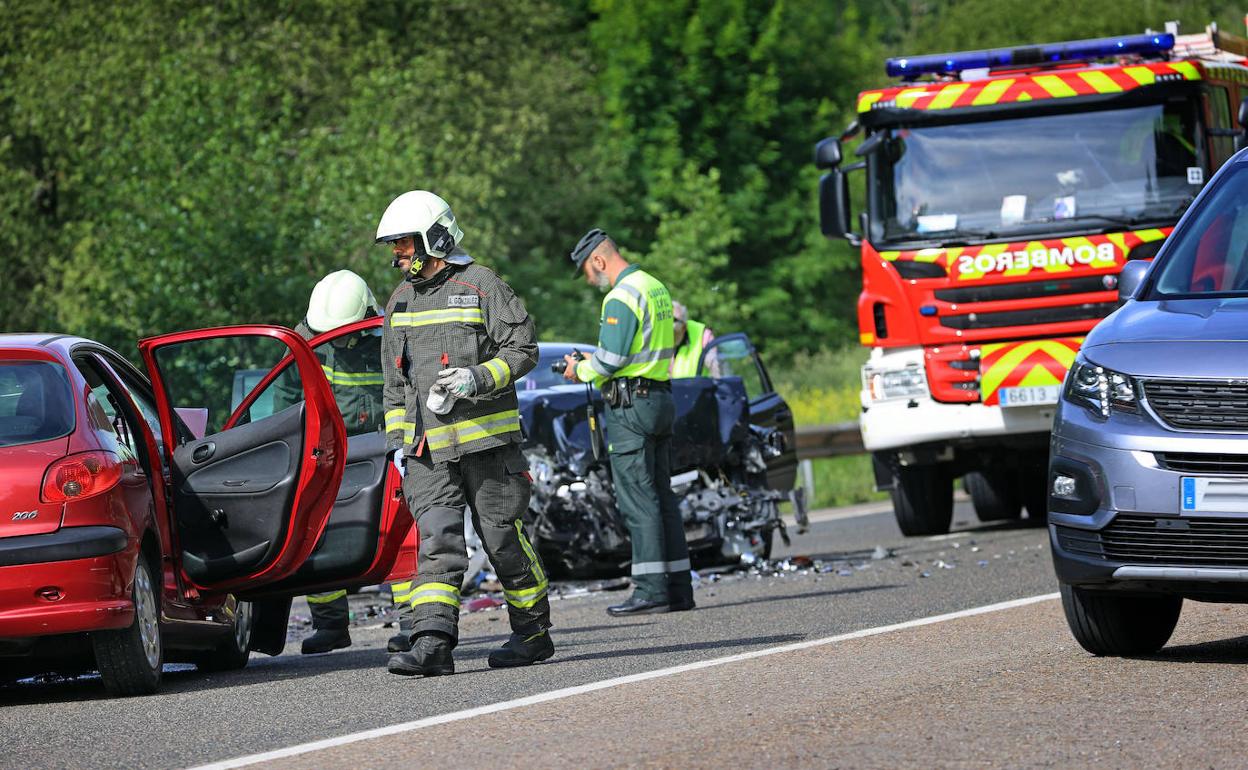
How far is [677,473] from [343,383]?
3.73m

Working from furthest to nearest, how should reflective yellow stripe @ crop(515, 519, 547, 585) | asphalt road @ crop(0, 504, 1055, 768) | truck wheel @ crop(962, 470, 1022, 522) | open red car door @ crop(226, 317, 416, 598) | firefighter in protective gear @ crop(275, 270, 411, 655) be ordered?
truck wheel @ crop(962, 470, 1022, 522)
firefighter in protective gear @ crop(275, 270, 411, 655)
open red car door @ crop(226, 317, 416, 598)
reflective yellow stripe @ crop(515, 519, 547, 585)
asphalt road @ crop(0, 504, 1055, 768)

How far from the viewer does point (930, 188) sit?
1421 centimetres

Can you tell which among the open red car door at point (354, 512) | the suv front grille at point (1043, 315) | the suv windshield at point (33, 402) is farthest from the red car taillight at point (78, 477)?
the suv front grille at point (1043, 315)

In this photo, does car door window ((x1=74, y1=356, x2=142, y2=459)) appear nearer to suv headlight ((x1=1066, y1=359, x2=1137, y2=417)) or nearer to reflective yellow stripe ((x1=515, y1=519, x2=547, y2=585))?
reflective yellow stripe ((x1=515, y1=519, x2=547, y2=585))

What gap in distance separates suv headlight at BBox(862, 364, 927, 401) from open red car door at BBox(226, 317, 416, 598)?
5.85 metres

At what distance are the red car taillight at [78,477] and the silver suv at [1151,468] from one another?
3.58 m

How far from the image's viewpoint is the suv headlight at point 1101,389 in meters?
7.17

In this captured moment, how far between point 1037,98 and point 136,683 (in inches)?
331

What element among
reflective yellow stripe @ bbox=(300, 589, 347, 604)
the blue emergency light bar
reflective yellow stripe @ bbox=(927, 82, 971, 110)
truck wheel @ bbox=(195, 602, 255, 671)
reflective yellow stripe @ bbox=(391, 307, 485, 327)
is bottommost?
truck wheel @ bbox=(195, 602, 255, 671)

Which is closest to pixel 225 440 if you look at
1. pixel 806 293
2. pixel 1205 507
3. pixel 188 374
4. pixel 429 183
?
pixel 1205 507

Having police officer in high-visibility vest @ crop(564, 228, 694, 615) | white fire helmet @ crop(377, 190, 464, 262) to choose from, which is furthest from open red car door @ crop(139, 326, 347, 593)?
police officer in high-visibility vest @ crop(564, 228, 694, 615)

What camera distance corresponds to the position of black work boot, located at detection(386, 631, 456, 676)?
7.97 metres

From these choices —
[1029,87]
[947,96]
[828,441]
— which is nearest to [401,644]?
[947,96]

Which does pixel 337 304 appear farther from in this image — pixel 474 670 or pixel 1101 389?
pixel 1101 389
